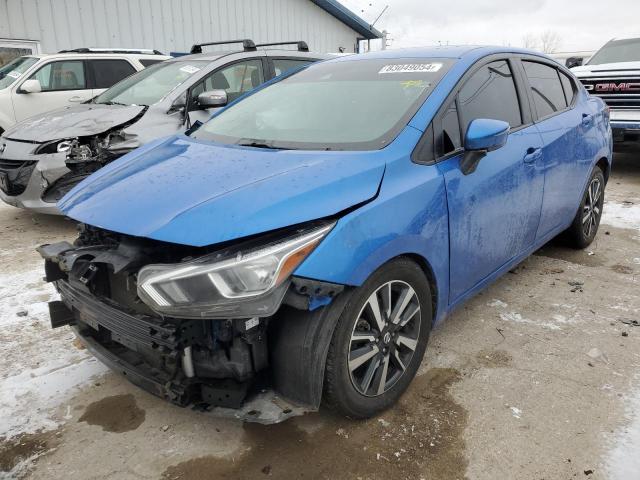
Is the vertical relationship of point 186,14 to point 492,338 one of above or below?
above

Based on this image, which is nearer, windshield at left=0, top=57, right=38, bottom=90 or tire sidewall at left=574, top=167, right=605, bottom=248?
tire sidewall at left=574, top=167, right=605, bottom=248

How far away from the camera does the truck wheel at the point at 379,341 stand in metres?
2.06

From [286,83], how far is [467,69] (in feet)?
3.91

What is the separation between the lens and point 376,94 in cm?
278

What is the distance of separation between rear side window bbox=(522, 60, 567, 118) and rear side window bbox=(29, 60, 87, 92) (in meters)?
7.21

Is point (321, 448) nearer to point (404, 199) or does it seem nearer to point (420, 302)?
point (420, 302)

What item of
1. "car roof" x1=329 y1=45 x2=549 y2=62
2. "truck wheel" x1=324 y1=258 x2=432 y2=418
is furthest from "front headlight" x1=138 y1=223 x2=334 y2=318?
"car roof" x1=329 y1=45 x2=549 y2=62

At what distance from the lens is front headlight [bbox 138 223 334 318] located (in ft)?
5.91

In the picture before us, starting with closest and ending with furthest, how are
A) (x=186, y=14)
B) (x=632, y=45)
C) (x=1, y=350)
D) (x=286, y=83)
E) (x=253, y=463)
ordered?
(x=253, y=463), (x=1, y=350), (x=286, y=83), (x=632, y=45), (x=186, y=14)

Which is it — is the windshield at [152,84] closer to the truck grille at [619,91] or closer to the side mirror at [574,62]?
the truck grille at [619,91]

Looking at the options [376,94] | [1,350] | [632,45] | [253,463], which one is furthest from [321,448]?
[632,45]

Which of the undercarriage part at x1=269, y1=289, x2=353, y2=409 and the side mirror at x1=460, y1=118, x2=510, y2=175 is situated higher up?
the side mirror at x1=460, y1=118, x2=510, y2=175

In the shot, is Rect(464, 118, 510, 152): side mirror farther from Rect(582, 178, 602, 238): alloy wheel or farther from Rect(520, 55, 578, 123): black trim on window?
Rect(582, 178, 602, 238): alloy wheel

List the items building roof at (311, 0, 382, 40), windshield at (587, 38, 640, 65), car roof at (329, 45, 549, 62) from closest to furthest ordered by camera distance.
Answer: car roof at (329, 45, 549, 62) → windshield at (587, 38, 640, 65) → building roof at (311, 0, 382, 40)
